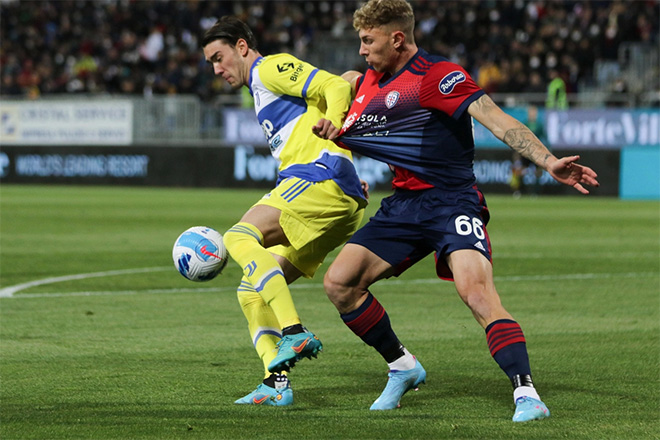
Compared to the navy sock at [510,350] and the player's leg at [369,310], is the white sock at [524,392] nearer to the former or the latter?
the navy sock at [510,350]

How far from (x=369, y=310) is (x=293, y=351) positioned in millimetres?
604

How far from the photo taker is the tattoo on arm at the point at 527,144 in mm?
4730

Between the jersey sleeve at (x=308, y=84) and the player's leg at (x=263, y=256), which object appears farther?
the jersey sleeve at (x=308, y=84)

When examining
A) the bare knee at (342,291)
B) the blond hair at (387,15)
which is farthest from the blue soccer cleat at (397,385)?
the blond hair at (387,15)

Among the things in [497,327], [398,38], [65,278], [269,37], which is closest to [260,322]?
[497,327]

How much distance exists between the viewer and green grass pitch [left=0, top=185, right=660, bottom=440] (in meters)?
4.67

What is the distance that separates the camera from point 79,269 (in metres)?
11.2

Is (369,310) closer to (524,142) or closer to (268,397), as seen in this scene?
(268,397)

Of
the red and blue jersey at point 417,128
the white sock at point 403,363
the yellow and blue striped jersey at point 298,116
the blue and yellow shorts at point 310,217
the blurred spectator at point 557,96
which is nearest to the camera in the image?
the red and blue jersey at point 417,128

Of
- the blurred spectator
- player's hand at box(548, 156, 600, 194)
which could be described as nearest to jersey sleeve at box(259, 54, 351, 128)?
player's hand at box(548, 156, 600, 194)

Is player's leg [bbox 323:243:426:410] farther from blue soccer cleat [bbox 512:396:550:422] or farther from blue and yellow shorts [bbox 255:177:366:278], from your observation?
blue soccer cleat [bbox 512:396:550:422]

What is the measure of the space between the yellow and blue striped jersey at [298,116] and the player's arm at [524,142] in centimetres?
95

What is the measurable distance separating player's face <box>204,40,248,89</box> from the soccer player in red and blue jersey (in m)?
0.85

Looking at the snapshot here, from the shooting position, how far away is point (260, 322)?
17.9ft
